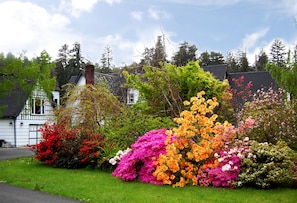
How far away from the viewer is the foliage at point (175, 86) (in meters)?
17.2

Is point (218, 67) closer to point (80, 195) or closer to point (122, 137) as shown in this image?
point (122, 137)

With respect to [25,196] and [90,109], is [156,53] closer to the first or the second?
[90,109]

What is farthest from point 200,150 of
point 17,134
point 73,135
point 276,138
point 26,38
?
point 17,134

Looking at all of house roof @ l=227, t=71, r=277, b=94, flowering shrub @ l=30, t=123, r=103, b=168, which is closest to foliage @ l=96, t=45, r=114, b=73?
house roof @ l=227, t=71, r=277, b=94

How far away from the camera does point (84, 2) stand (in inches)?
493

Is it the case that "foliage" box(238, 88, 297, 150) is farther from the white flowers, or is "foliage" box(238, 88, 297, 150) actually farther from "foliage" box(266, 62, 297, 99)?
the white flowers

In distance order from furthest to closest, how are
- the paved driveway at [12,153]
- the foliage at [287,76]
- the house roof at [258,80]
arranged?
the house roof at [258,80]
the paved driveway at [12,153]
the foliage at [287,76]

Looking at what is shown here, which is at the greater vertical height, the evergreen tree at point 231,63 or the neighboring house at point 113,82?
the evergreen tree at point 231,63

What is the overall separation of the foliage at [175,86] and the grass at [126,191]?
667cm

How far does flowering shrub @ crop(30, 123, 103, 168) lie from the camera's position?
13414 millimetres

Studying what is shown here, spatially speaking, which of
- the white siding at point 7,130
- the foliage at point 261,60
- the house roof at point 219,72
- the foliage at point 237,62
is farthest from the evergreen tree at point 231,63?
the white siding at point 7,130

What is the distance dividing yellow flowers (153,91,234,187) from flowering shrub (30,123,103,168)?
13.1 ft

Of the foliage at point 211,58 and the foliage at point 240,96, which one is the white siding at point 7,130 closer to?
the foliage at point 240,96

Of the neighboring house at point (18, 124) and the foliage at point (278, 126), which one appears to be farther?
the neighboring house at point (18, 124)
